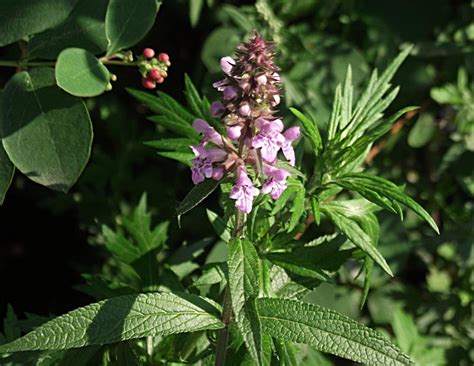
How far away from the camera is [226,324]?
1548mm

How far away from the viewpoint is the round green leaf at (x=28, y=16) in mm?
1702

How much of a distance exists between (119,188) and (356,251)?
117cm

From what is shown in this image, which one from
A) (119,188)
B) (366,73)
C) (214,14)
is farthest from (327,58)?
(119,188)

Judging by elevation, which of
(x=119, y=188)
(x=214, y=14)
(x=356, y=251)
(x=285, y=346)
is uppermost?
(x=214, y=14)

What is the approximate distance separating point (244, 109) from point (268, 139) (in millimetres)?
74

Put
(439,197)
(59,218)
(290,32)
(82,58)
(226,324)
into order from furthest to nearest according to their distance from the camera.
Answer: (59,218) < (439,197) < (290,32) < (82,58) < (226,324)

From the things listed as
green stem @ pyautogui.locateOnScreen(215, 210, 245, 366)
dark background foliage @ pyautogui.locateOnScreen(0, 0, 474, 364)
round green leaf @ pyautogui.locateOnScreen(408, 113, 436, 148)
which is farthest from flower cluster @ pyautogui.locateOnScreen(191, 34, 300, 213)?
round green leaf @ pyautogui.locateOnScreen(408, 113, 436, 148)

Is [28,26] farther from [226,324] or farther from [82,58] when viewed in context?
[226,324]

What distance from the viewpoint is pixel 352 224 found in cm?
154

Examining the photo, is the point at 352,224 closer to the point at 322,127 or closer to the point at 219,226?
the point at 219,226

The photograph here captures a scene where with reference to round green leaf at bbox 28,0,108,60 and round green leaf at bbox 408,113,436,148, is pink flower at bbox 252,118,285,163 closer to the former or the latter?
round green leaf at bbox 28,0,108,60

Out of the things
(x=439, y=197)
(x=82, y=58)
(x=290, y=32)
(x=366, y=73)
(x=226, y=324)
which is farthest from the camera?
(x=439, y=197)

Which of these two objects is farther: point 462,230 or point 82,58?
point 462,230

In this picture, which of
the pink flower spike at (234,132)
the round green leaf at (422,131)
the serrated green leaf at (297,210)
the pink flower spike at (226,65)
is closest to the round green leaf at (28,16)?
the pink flower spike at (226,65)
